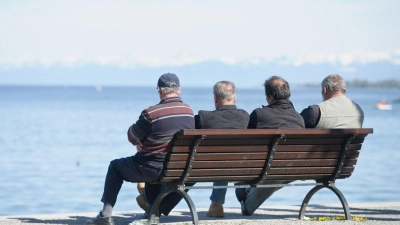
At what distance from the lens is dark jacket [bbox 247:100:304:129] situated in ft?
22.4

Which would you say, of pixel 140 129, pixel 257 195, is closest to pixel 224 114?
pixel 140 129

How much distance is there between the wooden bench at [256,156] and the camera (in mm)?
6285

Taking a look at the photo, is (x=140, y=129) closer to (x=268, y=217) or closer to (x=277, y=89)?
(x=277, y=89)

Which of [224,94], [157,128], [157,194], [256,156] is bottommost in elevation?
[157,194]

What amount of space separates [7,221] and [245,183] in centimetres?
209

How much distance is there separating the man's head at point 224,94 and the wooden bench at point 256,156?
0.56m

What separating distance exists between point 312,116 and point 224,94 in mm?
871

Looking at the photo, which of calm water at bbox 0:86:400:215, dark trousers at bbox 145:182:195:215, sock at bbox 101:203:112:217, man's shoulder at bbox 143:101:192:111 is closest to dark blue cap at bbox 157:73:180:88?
man's shoulder at bbox 143:101:192:111

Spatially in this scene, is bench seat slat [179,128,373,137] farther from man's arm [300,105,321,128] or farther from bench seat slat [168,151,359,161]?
man's arm [300,105,321,128]

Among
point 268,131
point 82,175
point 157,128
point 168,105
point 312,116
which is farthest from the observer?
point 82,175

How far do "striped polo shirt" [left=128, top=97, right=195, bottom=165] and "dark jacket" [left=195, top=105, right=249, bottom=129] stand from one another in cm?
27

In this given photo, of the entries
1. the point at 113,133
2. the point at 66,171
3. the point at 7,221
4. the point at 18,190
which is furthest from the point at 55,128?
the point at 7,221

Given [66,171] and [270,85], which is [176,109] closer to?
[270,85]

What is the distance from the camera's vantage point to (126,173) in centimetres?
658
